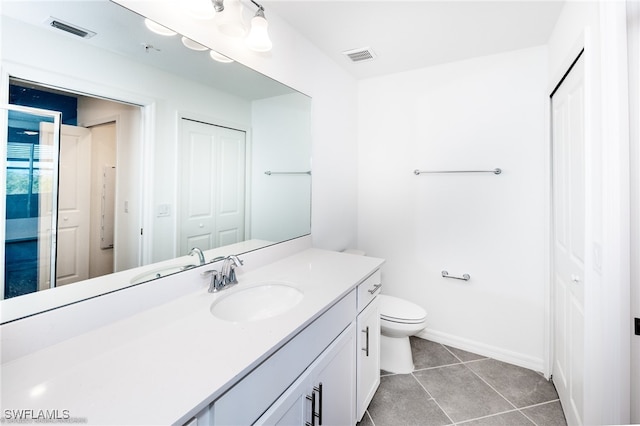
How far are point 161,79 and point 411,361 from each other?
2.26 m

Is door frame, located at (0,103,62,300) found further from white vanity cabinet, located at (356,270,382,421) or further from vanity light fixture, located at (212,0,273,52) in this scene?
white vanity cabinet, located at (356,270,382,421)

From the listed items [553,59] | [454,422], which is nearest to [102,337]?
[454,422]

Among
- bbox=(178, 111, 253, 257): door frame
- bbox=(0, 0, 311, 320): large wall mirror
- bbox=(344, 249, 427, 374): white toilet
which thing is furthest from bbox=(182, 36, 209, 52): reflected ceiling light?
bbox=(344, 249, 427, 374): white toilet

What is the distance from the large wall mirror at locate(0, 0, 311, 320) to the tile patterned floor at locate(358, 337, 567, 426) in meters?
→ 1.32

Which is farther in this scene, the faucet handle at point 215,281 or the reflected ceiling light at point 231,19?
the reflected ceiling light at point 231,19

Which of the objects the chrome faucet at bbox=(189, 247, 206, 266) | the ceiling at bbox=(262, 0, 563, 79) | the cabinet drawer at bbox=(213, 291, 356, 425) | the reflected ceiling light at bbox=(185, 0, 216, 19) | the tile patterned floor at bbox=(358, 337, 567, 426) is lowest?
the tile patterned floor at bbox=(358, 337, 567, 426)

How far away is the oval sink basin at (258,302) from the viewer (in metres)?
1.19

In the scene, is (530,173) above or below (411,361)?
above

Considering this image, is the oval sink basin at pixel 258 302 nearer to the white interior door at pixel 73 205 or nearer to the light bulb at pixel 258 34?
the white interior door at pixel 73 205

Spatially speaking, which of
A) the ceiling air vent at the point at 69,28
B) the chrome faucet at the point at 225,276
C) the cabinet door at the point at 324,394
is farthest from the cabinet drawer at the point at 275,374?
the ceiling air vent at the point at 69,28

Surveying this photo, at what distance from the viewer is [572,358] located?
56.4 inches

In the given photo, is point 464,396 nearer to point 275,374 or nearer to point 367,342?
point 367,342

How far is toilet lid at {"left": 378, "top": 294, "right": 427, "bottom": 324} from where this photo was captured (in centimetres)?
187

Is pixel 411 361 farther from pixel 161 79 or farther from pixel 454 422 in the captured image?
pixel 161 79
